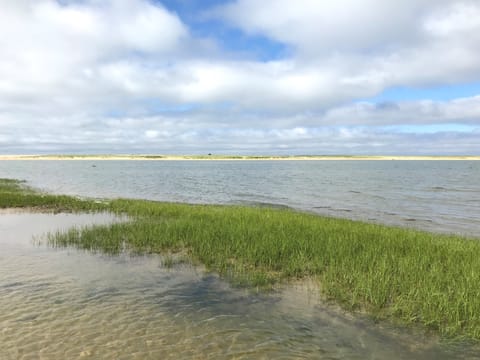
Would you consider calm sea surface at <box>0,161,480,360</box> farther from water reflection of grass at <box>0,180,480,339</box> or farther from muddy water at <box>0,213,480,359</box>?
water reflection of grass at <box>0,180,480,339</box>

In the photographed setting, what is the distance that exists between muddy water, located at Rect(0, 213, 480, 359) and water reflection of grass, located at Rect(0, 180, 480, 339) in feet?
2.83

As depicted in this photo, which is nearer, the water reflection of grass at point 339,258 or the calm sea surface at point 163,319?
the calm sea surface at point 163,319

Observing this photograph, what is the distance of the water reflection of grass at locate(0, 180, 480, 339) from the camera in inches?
340

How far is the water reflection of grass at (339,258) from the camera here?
8633 millimetres

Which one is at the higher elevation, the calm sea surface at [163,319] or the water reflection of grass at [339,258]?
the water reflection of grass at [339,258]

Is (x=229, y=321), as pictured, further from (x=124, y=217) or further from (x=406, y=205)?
(x=406, y=205)

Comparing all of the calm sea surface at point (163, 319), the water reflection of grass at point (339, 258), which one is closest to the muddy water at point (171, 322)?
the calm sea surface at point (163, 319)

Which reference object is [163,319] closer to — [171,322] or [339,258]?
[171,322]

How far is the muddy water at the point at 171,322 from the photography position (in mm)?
6973

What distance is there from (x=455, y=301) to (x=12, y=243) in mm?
16111

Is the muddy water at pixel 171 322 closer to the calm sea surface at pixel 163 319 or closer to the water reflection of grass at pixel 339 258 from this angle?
the calm sea surface at pixel 163 319

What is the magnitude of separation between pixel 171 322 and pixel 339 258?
6450 millimetres

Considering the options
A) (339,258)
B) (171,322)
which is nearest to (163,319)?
(171,322)

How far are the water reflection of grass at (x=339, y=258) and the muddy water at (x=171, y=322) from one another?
0.86m
